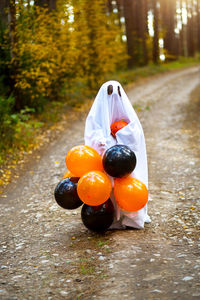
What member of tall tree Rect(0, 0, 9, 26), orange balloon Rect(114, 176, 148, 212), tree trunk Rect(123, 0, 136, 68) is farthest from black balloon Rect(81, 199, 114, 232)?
tree trunk Rect(123, 0, 136, 68)

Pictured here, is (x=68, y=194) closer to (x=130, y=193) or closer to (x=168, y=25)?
(x=130, y=193)

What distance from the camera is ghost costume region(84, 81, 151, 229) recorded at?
4.93 meters

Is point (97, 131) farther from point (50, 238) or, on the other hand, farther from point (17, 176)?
point (17, 176)

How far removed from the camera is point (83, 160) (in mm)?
4660

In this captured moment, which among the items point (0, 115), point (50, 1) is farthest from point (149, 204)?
point (50, 1)

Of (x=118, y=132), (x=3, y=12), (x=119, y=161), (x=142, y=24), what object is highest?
(x=142, y=24)

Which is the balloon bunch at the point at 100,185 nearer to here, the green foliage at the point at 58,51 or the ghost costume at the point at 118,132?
the ghost costume at the point at 118,132

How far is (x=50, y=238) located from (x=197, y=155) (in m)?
5.04

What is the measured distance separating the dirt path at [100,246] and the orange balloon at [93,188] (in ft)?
2.19

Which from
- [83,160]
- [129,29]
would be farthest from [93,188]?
[129,29]

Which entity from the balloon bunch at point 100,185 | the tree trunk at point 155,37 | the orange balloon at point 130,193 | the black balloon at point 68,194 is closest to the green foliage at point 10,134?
the black balloon at point 68,194

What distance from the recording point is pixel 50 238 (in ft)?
16.9

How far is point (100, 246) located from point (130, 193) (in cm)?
83

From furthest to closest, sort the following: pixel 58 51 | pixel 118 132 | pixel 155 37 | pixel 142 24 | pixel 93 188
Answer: pixel 142 24 < pixel 155 37 < pixel 58 51 < pixel 118 132 < pixel 93 188
